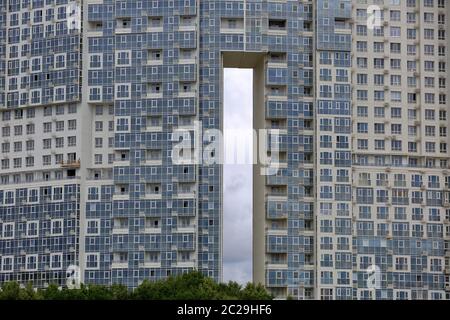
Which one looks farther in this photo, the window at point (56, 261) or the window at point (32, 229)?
the window at point (32, 229)

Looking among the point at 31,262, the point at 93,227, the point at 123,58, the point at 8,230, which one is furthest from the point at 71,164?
Result: the point at 123,58

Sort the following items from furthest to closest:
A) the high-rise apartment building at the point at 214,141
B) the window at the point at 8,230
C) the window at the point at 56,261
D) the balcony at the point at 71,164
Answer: the window at the point at 8,230 → the balcony at the point at 71,164 → the window at the point at 56,261 → the high-rise apartment building at the point at 214,141

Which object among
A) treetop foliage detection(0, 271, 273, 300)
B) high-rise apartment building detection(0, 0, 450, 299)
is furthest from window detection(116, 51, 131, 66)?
treetop foliage detection(0, 271, 273, 300)

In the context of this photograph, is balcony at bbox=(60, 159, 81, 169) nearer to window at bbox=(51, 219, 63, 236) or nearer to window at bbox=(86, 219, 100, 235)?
window at bbox=(51, 219, 63, 236)

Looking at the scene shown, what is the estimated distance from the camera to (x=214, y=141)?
309ft

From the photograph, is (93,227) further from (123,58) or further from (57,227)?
(123,58)

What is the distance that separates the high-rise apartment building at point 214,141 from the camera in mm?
92938

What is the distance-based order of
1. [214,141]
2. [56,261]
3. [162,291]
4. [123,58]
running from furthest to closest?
[123,58], [56,261], [214,141], [162,291]

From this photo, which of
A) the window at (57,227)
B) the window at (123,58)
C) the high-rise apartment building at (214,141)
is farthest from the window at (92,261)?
A: the window at (123,58)

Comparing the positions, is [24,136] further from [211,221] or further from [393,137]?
[393,137]

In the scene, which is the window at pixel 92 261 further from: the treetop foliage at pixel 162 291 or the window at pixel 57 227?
the treetop foliage at pixel 162 291

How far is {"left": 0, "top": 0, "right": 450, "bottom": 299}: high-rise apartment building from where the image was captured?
9294 centimetres

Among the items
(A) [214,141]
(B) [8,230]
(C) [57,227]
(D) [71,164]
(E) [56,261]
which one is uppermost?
(A) [214,141]

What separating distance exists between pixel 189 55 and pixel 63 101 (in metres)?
13.7
